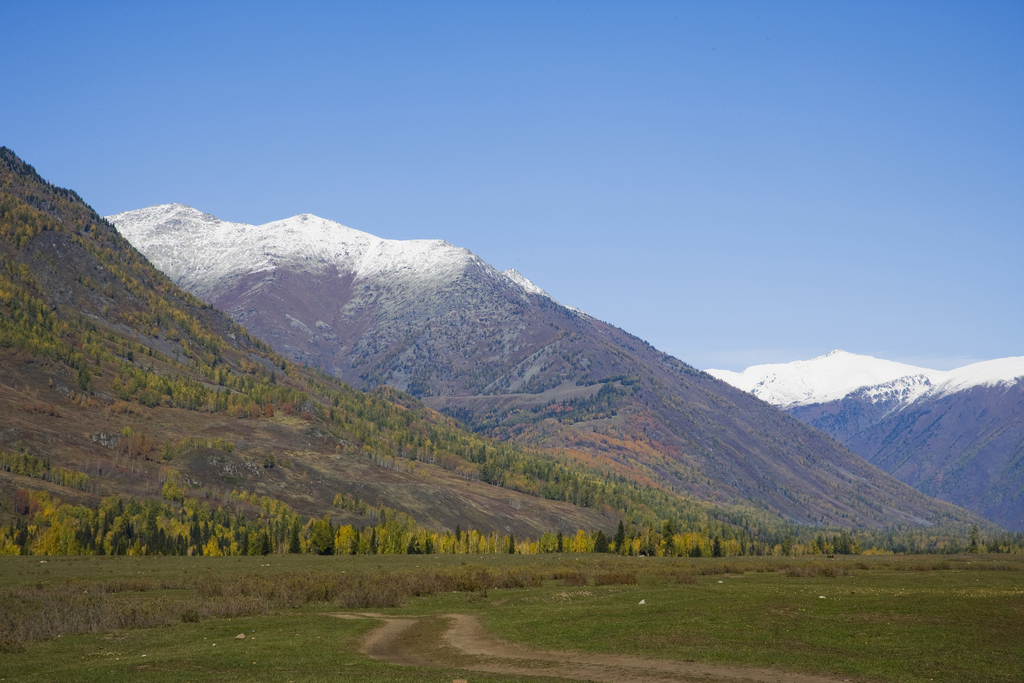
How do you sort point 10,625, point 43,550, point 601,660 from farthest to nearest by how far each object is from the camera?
point 43,550 < point 10,625 < point 601,660

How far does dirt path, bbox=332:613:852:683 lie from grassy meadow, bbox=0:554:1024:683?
4.12ft

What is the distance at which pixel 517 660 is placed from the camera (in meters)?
40.1

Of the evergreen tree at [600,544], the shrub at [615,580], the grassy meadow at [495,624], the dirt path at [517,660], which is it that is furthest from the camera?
the evergreen tree at [600,544]

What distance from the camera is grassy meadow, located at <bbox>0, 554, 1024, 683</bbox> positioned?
117 ft

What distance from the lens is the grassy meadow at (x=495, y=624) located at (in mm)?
35719

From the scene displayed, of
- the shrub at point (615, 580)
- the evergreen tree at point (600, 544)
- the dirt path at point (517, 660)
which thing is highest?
the dirt path at point (517, 660)

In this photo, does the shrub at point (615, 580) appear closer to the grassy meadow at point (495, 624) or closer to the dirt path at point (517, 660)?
the grassy meadow at point (495, 624)

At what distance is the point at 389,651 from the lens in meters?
43.5

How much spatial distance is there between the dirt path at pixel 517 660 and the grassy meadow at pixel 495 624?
1.26 m

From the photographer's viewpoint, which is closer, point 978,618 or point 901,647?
point 901,647

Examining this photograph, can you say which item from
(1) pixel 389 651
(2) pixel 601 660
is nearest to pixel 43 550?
(1) pixel 389 651

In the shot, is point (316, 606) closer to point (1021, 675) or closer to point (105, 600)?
point (105, 600)

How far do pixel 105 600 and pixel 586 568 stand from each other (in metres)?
58.7

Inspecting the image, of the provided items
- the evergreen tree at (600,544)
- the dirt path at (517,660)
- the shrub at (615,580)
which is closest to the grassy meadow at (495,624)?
the shrub at (615,580)
